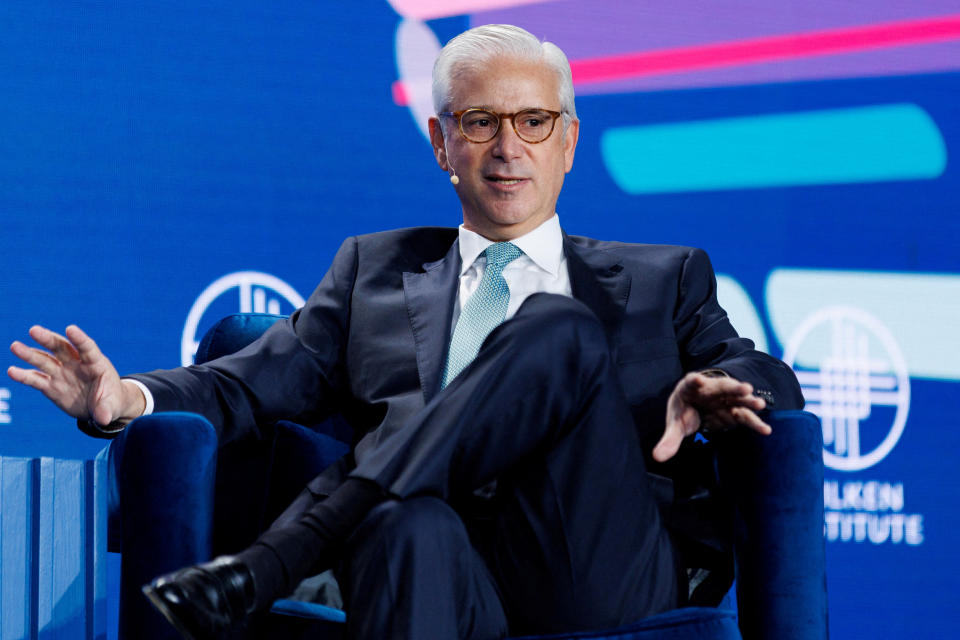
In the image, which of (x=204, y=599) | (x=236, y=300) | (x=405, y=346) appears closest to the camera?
(x=204, y=599)

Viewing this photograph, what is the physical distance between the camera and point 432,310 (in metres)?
1.73

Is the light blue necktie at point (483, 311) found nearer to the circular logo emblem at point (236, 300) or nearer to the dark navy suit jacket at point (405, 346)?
the dark navy suit jacket at point (405, 346)

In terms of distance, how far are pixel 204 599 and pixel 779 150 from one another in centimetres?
183

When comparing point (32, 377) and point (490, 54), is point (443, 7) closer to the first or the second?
point (490, 54)

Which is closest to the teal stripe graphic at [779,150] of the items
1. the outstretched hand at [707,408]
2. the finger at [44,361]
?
the outstretched hand at [707,408]

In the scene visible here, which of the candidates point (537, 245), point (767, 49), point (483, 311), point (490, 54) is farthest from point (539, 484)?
point (767, 49)

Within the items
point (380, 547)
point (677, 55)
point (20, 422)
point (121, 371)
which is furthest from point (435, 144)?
point (20, 422)

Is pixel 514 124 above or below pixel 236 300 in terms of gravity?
above

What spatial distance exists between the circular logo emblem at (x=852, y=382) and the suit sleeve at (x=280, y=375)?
3.86 feet

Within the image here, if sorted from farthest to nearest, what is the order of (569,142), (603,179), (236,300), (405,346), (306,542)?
(236,300)
(603,179)
(569,142)
(405,346)
(306,542)

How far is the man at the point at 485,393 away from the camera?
1172 millimetres

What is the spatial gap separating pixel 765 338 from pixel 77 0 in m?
2.01

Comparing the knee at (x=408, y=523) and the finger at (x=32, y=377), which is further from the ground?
the finger at (x=32, y=377)

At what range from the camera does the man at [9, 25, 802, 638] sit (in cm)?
117
